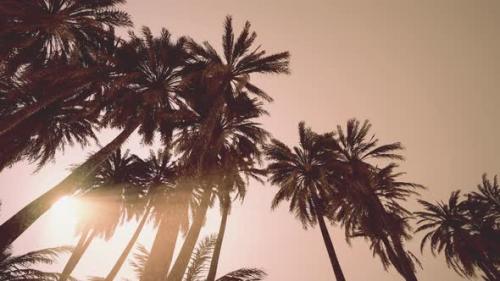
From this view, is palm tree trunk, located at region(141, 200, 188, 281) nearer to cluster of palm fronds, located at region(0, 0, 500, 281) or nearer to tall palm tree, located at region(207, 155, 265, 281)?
cluster of palm fronds, located at region(0, 0, 500, 281)

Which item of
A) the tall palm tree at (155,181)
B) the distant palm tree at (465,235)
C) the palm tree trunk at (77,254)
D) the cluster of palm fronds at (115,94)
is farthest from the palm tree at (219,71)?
the distant palm tree at (465,235)

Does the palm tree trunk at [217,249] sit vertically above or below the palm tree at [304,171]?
below

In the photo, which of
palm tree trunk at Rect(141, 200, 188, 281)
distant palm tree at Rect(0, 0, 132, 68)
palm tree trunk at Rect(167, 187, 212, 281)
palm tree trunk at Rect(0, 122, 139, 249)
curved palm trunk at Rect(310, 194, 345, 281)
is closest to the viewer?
palm tree trunk at Rect(0, 122, 139, 249)

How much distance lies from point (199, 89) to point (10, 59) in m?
9.31

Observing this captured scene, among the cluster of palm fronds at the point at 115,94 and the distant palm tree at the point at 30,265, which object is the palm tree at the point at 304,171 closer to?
the cluster of palm fronds at the point at 115,94

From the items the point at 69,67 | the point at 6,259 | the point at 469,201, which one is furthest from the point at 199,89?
the point at 469,201

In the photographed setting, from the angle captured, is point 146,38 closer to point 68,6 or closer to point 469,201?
point 68,6

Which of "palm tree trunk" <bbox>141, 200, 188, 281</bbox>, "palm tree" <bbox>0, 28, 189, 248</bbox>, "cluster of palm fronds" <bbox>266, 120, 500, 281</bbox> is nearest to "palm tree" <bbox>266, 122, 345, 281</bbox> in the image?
"cluster of palm fronds" <bbox>266, 120, 500, 281</bbox>

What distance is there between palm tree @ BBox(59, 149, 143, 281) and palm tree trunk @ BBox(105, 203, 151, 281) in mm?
950

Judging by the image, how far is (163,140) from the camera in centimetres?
1565

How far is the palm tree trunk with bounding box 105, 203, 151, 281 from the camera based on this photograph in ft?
48.0

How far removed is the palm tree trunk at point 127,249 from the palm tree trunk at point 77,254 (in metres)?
1.69

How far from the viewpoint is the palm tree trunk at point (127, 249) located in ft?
48.0

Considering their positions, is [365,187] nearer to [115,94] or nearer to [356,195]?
[356,195]
